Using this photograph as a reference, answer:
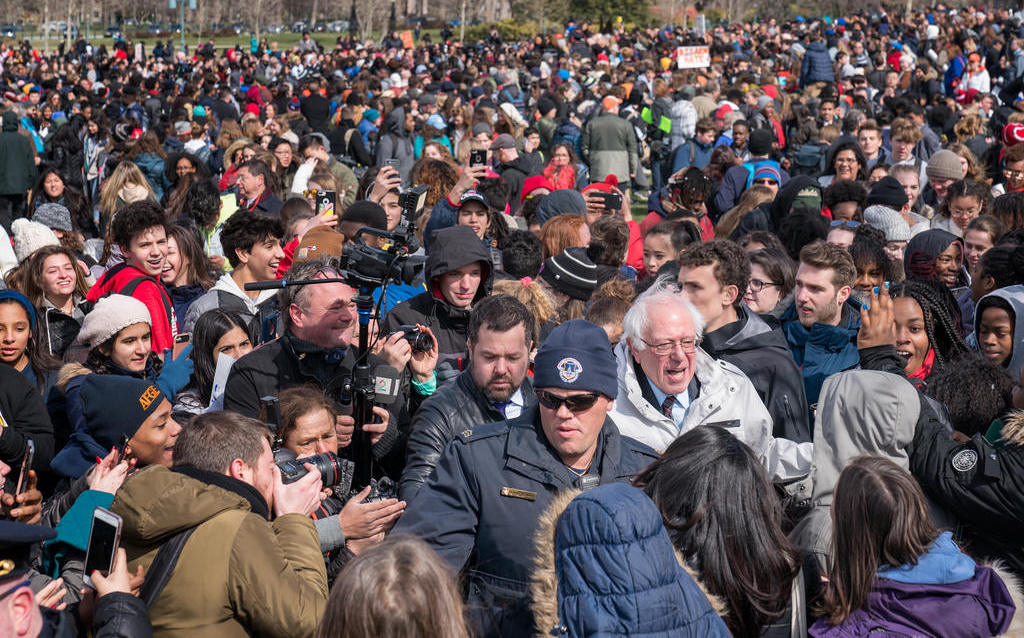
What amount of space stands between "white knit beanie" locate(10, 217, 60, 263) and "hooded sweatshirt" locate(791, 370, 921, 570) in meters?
6.71

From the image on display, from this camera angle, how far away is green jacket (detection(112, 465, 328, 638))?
9.45ft

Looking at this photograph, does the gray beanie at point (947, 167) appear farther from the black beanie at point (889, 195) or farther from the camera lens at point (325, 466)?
the camera lens at point (325, 466)

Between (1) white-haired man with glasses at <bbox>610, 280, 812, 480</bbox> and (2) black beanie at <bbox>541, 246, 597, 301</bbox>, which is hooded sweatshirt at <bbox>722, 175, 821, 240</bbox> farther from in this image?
(1) white-haired man with glasses at <bbox>610, 280, 812, 480</bbox>

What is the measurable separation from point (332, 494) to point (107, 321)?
5.65 ft

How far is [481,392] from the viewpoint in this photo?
164 inches

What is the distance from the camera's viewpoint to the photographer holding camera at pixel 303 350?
15.6 ft

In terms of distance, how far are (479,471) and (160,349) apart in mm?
3374

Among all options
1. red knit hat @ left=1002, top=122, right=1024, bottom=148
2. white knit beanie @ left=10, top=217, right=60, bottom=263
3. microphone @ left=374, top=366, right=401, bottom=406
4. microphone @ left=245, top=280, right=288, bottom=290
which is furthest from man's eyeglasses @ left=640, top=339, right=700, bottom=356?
red knit hat @ left=1002, top=122, right=1024, bottom=148

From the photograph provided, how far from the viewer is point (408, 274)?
445 cm

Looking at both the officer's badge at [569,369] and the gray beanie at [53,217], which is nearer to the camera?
the officer's badge at [569,369]

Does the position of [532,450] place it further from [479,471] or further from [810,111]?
[810,111]

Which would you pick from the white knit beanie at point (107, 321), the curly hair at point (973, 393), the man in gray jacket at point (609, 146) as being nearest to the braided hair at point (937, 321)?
the curly hair at point (973, 393)

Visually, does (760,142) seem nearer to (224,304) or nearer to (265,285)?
(224,304)

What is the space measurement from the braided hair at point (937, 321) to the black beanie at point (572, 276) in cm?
174
